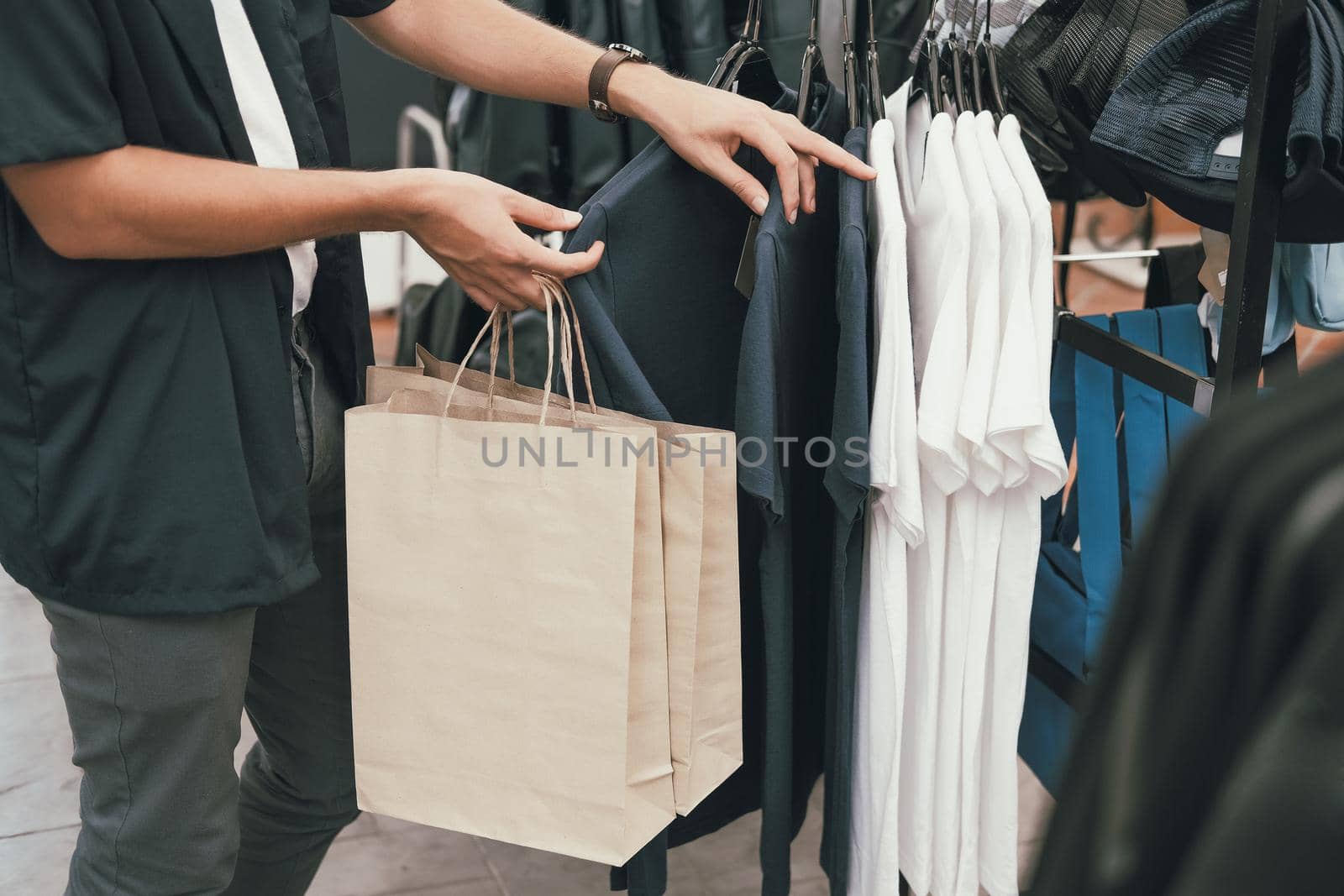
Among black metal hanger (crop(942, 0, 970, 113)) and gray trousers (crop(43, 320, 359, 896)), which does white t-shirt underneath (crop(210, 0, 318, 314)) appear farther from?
black metal hanger (crop(942, 0, 970, 113))

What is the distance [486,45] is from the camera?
1219 mm

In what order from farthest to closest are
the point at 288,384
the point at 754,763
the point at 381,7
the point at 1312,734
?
1. the point at 754,763
2. the point at 381,7
3. the point at 288,384
4. the point at 1312,734

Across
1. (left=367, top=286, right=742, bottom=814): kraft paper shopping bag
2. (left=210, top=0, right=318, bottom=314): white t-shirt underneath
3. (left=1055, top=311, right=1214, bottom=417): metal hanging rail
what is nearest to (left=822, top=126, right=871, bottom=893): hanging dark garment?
(left=367, top=286, right=742, bottom=814): kraft paper shopping bag

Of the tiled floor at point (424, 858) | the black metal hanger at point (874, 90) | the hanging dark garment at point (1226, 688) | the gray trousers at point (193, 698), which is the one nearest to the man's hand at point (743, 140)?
the black metal hanger at point (874, 90)

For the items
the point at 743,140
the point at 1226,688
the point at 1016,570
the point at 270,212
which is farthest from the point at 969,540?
the point at 1226,688

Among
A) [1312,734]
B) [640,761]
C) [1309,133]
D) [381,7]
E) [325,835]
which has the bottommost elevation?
[325,835]

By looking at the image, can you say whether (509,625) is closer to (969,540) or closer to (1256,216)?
(969,540)

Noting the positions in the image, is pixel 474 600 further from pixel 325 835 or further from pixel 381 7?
pixel 381 7

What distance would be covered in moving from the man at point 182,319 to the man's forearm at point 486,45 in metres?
0.08

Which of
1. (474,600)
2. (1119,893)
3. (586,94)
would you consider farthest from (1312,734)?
(586,94)

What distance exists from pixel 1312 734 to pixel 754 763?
3.52 ft

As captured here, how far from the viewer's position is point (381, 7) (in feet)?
4.03

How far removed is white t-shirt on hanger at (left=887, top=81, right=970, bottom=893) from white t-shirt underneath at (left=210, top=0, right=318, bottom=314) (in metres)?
0.55

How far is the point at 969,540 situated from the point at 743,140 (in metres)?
0.44
